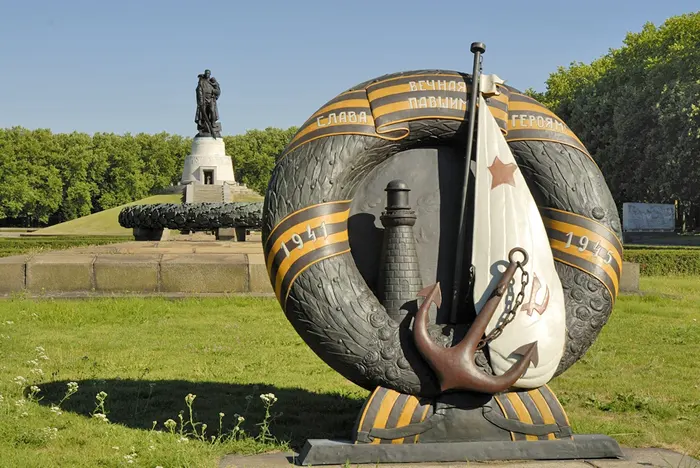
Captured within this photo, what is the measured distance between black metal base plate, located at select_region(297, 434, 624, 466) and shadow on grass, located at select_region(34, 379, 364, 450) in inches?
16.6

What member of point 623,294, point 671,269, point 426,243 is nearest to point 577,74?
point 671,269

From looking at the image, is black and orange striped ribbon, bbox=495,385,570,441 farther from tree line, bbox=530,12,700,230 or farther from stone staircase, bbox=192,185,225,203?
stone staircase, bbox=192,185,225,203

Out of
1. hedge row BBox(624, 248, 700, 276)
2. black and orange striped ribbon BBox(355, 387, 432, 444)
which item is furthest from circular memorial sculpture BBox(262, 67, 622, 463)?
hedge row BBox(624, 248, 700, 276)

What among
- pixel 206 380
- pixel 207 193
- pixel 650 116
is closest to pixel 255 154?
pixel 207 193

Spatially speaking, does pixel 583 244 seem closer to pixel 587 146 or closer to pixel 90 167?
pixel 587 146

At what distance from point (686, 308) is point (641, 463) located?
717 centimetres

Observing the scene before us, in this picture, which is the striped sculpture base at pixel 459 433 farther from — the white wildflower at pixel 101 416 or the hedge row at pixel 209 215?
the hedge row at pixel 209 215

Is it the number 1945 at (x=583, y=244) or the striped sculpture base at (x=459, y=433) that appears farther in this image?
the number 1945 at (x=583, y=244)

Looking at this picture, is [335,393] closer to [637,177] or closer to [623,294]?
[623,294]

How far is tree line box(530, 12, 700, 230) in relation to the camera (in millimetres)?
29203

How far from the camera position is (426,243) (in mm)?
4656

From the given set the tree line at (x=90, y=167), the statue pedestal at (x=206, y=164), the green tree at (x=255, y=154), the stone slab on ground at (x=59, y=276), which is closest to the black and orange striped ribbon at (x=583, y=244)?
the stone slab on ground at (x=59, y=276)

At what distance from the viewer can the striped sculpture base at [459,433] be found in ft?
13.6

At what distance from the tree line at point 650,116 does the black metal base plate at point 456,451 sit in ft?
86.0
